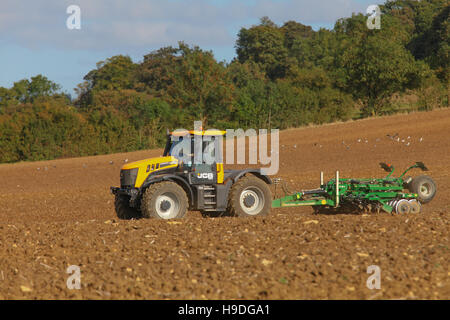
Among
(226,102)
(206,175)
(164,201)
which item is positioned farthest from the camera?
(226,102)

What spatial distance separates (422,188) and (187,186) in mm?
5881

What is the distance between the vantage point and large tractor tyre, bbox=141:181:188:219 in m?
12.8

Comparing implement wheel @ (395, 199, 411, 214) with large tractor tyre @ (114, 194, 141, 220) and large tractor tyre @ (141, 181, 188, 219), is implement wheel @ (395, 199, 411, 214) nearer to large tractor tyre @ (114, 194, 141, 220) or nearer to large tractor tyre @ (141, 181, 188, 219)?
large tractor tyre @ (141, 181, 188, 219)

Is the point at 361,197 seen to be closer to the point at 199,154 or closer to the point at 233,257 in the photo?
the point at 199,154

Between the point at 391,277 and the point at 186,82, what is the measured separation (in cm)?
4376

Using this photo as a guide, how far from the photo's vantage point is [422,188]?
14977 mm

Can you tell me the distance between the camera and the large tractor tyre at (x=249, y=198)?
13.6m

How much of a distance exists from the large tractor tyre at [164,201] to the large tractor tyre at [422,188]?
5560mm

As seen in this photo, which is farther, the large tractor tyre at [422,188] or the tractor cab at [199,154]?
the large tractor tyre at [422,188]

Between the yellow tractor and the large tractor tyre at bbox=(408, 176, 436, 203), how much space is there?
11.8 ft

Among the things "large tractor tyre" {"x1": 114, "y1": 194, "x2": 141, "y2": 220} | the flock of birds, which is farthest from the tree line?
"large tractor tyre" {"x1": 114, "y1": 194, "x2": 141, "y2": 220}

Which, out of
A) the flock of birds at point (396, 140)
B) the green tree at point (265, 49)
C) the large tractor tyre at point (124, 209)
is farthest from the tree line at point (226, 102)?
the large tractor tyre at point (124, 209)

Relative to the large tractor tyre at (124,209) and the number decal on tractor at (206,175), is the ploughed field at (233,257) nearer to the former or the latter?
the number decal on tractor at (206,175)

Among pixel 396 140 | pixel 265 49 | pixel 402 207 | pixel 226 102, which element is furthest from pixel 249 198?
pixel 265 49
